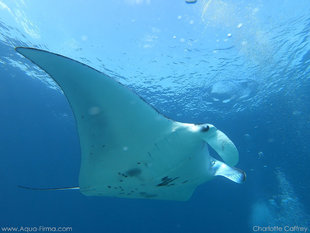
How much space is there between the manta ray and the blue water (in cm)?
668

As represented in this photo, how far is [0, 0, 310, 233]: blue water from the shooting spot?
846cm

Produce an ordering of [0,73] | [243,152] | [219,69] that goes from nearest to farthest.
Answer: [219,69] → [0,73] → [243,152]

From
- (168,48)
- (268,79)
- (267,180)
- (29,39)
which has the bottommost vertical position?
(267,180)

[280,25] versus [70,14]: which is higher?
[280,25]

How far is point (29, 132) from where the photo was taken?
1538cm

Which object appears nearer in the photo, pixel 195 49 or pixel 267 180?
pixel 195 49

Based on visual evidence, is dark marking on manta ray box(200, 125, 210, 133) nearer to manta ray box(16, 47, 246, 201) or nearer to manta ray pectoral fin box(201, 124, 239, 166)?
manta ray box(16, 47, 246, 201)

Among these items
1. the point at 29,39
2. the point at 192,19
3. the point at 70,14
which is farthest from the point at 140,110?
the point at 29,39

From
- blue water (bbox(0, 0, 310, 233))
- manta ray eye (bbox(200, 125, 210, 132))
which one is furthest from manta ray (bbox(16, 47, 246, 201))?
blue water (bbox(0, 0, 310, 233))

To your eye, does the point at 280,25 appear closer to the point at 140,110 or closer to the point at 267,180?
the point at 140,110

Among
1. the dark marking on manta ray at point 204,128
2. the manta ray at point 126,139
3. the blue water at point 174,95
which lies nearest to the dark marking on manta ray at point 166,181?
the manta ray at point 126,139

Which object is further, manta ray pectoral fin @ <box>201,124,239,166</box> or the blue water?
the blue water

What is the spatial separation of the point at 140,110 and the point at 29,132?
1599 cm

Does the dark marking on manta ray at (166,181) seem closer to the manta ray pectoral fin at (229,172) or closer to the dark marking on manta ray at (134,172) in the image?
the dark marking on manta ray at (134,172)
